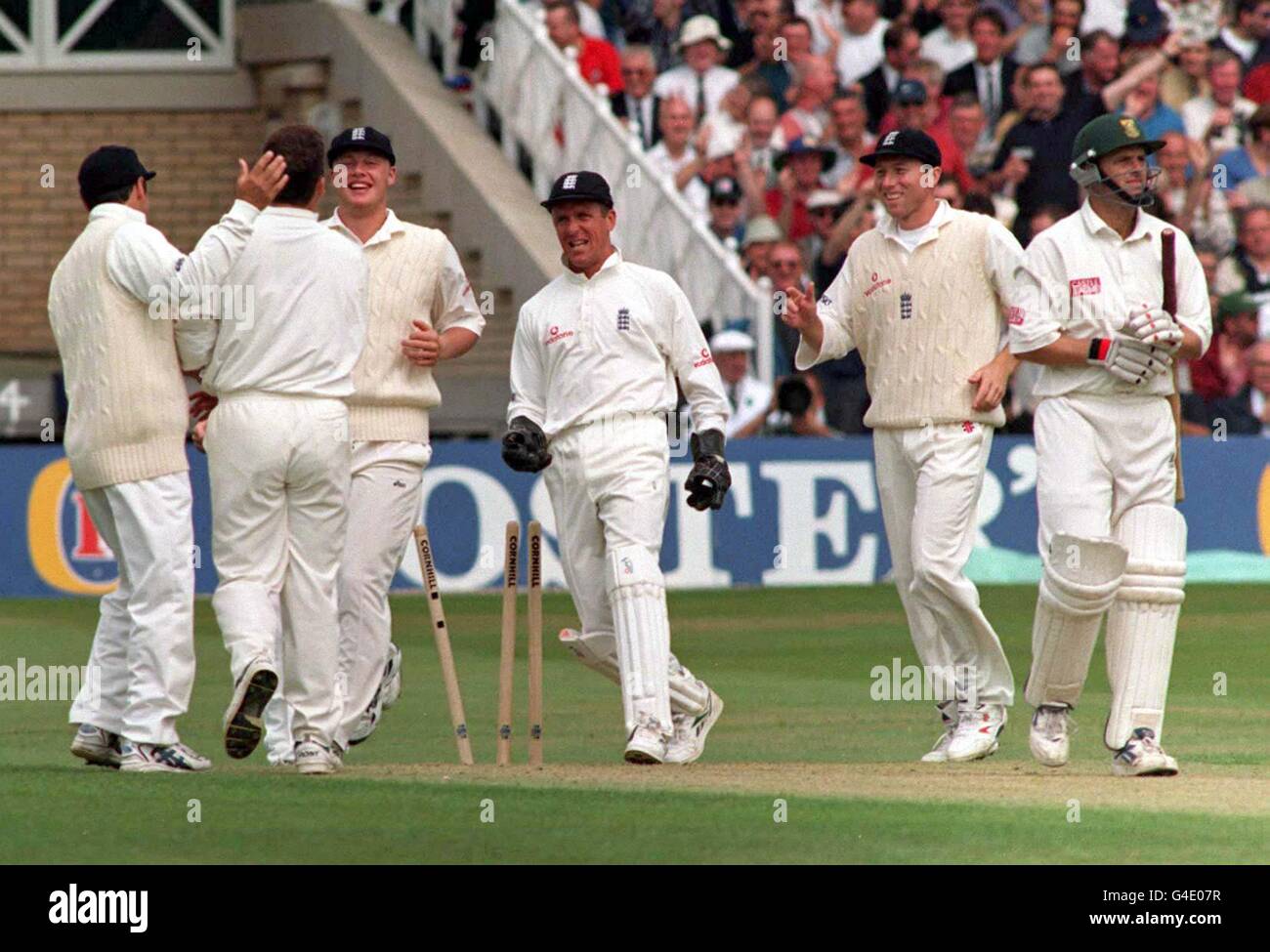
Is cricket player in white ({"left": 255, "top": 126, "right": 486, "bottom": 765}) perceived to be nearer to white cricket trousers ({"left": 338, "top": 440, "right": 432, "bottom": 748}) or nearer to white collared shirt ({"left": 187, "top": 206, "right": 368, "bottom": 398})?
white cricket trousers ({"left": 338, "top": 440, "right": 432, "bottom": 748})

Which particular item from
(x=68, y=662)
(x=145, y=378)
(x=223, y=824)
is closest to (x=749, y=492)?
(x=68, y=662)

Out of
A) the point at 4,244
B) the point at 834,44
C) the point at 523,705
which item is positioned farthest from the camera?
the point at 4,244

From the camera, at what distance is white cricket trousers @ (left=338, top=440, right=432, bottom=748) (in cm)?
993

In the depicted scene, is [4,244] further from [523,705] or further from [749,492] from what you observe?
[523,705]

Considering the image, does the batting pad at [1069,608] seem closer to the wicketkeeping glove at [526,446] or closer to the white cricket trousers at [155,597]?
the wicketkeeping glove at [526,446]

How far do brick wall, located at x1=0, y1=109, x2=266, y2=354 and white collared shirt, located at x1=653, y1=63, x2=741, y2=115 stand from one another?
3.88m

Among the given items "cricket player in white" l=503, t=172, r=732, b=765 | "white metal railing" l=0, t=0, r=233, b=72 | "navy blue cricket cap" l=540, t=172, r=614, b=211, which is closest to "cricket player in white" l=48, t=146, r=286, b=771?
"navy blue cricket cap" l=540, t=172, r=614, b=211

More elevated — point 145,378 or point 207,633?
point 145,378

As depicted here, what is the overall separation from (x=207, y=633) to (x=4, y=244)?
7.65 m

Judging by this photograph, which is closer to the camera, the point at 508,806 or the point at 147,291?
the point at 508,806

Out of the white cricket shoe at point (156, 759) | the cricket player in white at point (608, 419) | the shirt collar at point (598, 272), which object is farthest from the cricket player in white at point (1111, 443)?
the white cricket shoe at point (156, 759)

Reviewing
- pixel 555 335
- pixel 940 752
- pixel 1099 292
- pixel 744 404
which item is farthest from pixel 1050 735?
pixel 744 404

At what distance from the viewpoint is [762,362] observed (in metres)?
18.9

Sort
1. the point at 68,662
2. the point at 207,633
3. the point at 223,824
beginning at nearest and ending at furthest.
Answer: the point at 223,824 < the point at 68,662 < the point at 207,633
